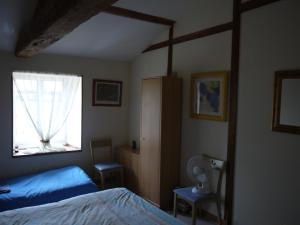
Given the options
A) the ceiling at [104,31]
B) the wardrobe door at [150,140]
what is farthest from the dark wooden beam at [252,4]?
the wardrobe door at [150,140]

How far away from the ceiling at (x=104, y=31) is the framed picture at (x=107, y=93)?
0.45m

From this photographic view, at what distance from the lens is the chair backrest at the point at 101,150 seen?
4.40 metres

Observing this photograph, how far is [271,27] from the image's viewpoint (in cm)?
247

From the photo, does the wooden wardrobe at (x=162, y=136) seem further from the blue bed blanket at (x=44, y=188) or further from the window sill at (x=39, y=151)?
the window sill at (x=39, y=151)

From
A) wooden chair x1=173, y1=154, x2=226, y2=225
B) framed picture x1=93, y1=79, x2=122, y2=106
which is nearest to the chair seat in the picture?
framed picture x1=93, y1=79, x2=122, y2=106

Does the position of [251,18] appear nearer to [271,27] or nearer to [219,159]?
[271,27]

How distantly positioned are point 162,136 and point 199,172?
750 millimetres

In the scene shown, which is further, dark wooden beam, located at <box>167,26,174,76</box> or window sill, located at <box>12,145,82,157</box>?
window sill, located at <box>12,145,82,157</box>

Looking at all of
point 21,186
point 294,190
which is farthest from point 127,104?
point 294,190

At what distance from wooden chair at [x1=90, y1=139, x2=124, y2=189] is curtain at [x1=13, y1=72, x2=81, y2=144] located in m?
0.70

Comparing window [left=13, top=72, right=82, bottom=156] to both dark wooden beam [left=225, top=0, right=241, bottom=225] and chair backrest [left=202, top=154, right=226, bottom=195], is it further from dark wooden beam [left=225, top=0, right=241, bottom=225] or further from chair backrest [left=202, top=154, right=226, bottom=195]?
dark wooden beam [left=225, top=0, right=241, bottom=225]

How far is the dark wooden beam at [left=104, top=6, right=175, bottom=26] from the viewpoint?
3.14 m

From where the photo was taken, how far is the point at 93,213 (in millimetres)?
2074

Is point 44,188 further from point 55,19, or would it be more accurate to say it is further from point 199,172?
point 55,19
